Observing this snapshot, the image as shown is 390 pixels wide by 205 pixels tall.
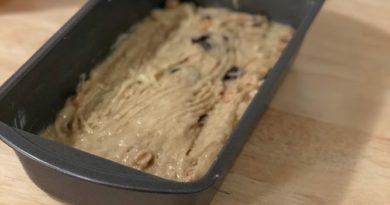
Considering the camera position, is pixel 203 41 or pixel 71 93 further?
pixel 203 41

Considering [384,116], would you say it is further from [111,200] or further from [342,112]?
[111,200]

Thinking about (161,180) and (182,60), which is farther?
(182,60)

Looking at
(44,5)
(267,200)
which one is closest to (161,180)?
(267,200)

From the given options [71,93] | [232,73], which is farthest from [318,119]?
[71,93]

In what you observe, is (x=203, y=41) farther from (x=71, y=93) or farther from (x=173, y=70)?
(x=71, y=93)

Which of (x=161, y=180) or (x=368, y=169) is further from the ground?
(x=161, y=180)

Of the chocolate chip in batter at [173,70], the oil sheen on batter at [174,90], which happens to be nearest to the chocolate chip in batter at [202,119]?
the oil sheen on batter at [174,90]

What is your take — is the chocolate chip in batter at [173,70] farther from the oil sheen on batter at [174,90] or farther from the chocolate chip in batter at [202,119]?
the chocolate chip in batter at [202,119]
